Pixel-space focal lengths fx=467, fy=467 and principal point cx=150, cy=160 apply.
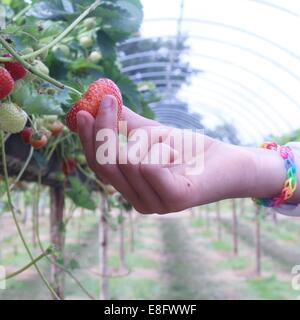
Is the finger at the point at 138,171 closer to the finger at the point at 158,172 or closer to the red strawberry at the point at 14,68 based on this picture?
the finger at the point at 158,172

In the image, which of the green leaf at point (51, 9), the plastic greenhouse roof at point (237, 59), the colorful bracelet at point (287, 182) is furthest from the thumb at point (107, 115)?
the plastic greenhouse roof at point (237, 59)

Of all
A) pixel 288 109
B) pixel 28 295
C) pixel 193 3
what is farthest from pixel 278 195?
pixel 288 109

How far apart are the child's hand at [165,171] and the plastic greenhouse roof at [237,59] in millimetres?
3492

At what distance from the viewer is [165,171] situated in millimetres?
441

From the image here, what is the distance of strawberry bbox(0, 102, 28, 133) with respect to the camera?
1.82 ft

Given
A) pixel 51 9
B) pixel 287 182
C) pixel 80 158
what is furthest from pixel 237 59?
pixel 287 182

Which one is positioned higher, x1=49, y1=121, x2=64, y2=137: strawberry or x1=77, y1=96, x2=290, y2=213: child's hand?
x1=49, y1=121, x2=64, y2=137: strawberry

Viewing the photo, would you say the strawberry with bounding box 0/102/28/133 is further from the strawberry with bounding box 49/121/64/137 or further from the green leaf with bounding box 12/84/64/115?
the strawberry with bounding box 49/121/64/137

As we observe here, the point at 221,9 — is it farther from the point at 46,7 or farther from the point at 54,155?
the point at 46,7

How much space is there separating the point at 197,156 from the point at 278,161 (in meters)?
0.13

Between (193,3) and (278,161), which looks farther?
(193,3)

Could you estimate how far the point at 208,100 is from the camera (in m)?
7.78

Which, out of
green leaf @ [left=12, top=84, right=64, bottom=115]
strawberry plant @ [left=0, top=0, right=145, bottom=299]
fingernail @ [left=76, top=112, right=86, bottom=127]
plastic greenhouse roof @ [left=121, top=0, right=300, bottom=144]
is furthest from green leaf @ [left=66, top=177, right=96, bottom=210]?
plastic greenhouse roof @ [left=121, top=0, right=300, bottom=144]

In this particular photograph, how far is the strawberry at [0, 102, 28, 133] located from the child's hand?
13cm
